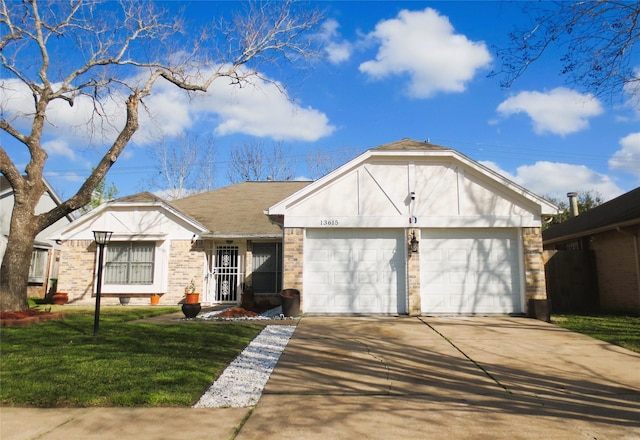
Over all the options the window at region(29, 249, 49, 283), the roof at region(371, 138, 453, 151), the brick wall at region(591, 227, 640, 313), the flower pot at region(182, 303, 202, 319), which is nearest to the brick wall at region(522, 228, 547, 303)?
the roof at region(371, 138, 453, 151)

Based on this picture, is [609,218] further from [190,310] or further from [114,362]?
[114,362]

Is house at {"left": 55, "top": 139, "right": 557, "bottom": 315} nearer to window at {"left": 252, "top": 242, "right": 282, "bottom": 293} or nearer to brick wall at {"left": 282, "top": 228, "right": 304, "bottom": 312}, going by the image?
brick wall at {"left": 282, "top": 228, "right": 304, "bottom": 312}

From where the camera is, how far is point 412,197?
39.7 feet

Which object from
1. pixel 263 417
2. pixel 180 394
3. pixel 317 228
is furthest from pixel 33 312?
pixel 263 417

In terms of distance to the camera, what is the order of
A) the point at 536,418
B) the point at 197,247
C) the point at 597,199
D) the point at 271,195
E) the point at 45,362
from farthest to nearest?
1. the point at 597,199
2. the point at 271,195
3. the point at 197,247
4. the point at 45,362
5. the point at 536,418

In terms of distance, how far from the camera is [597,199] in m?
43.2

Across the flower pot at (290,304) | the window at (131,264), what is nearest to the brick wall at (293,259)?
the flower pot at (290,304)

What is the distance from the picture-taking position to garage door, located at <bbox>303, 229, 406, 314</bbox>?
11.9 meters

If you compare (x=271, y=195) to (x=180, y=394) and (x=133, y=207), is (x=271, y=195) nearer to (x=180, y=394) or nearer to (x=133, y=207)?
(x=133, y=207)

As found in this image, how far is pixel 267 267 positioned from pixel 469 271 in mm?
7203

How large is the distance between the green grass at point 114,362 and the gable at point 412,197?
4.08 meters

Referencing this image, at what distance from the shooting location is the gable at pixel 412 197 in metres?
12.0

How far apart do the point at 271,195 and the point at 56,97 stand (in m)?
9.04

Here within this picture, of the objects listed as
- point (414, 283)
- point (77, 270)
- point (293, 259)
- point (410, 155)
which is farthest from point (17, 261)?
point (410, 155)
